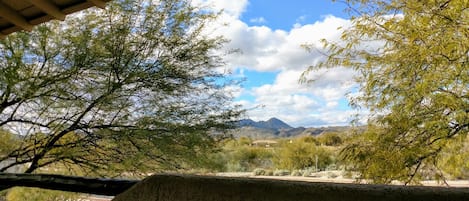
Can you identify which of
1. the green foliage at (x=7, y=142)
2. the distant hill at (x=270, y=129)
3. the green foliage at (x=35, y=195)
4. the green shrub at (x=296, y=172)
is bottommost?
the green foliage at (x=35, y=195)

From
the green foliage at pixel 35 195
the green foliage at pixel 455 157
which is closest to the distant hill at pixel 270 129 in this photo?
the green foliage at pixel 455 157

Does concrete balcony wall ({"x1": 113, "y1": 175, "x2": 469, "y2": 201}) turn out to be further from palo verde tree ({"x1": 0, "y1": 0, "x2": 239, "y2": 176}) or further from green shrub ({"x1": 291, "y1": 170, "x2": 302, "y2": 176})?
green shrub ({"x1": 291, "y1": 170, "x2": 302, "y2": 176})

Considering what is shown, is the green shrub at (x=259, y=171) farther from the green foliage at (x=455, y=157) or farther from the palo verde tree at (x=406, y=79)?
the green foliage at (x=455, y=157)

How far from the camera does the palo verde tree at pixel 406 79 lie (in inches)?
116

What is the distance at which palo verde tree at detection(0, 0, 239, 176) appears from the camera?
12.2 feet

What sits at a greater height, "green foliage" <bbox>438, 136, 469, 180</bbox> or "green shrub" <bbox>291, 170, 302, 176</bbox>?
"green foliage" <bbox>438, 136, 469, 180</bbox>

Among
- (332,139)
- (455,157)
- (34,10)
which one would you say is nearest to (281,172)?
(332,139)

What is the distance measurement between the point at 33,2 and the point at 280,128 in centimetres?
580

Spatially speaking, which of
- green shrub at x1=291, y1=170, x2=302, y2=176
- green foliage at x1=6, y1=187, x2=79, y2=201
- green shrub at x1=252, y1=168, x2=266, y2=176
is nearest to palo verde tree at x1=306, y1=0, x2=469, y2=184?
green shrub at x1=252, y1=168, x2=266, y2=176

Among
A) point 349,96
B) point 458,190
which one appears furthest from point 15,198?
point 458,190

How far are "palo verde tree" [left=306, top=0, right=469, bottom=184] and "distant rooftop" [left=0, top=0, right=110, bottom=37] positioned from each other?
215 cm

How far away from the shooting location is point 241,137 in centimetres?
436

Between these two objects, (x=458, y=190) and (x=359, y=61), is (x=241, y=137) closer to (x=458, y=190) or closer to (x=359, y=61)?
(x=359, y=61)

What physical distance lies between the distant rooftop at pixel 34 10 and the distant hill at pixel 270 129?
235 cm
